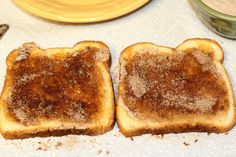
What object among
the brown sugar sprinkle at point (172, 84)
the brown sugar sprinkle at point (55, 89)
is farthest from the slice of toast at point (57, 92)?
the brown sugar sprinkle at point (172, 84)

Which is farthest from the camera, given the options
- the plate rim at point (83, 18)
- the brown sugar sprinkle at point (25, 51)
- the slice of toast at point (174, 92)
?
the plate rim at point (83, 18)

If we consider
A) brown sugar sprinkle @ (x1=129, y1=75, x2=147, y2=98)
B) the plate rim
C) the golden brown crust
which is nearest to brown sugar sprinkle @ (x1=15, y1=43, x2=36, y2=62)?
the plate rim

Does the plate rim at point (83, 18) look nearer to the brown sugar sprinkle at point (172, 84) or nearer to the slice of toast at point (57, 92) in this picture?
the slice of toast at point (57, 92)

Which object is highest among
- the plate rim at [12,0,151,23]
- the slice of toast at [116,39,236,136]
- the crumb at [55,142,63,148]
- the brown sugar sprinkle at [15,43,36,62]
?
the plate rim at [12,0,151,23]

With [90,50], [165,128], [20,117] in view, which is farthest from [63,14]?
[165,128]

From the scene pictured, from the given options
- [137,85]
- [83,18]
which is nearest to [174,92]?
[137,85]

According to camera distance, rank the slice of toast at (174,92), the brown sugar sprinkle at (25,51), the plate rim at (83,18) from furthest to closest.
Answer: the plate rim at (83,18) < the brown sugar sprinkle at (25,51) < the slice of toast at (174,92)

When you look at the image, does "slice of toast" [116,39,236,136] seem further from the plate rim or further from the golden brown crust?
the plate rim

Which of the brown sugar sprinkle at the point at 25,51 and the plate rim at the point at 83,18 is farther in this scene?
the plate rim at the point at 83,18

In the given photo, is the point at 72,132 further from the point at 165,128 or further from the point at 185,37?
the point at 185,37
